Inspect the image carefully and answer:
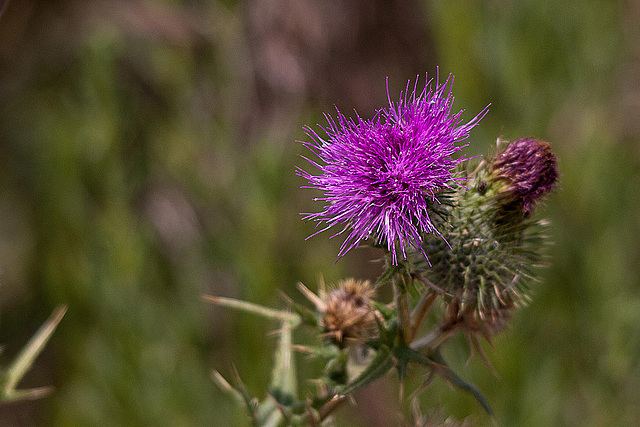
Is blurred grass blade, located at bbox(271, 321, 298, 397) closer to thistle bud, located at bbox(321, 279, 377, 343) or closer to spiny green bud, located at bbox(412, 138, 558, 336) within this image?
thistle bud, located at bbox(321, 279, 377, 343)

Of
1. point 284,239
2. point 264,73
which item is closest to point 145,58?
point 264,73

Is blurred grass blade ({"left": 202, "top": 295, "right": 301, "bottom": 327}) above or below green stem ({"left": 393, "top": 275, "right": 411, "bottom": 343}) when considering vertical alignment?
below

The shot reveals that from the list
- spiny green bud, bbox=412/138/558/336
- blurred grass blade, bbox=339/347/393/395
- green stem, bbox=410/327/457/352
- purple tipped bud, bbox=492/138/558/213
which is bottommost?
blurred grass blade, bbox=339/347/393/395

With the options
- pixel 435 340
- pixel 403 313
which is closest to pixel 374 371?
pixel 403 313

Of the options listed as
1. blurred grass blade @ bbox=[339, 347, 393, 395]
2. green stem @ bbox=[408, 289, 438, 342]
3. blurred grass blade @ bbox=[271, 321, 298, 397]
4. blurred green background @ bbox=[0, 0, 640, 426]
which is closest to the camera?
blurred grass blade @ bbox=[339, 347, 393, 395]

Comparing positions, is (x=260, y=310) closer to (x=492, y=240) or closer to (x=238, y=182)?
(x=492, y=240)

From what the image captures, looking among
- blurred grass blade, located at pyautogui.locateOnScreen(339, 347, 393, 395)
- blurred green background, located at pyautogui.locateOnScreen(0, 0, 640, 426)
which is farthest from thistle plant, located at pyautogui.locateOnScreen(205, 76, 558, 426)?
blurred green background, located at pyautogui.locateOnScreen(0, 0, 640, 426)

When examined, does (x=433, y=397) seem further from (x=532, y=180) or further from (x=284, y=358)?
(x=532, y=180)
